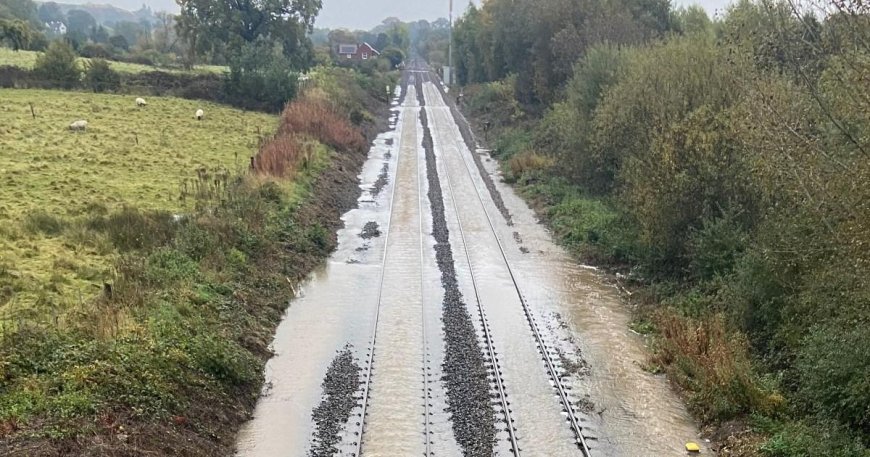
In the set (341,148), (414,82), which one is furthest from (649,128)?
(414,82)

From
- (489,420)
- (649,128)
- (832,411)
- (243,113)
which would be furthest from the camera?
(243,113)

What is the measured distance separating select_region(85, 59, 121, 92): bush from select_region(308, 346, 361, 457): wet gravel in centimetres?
5359

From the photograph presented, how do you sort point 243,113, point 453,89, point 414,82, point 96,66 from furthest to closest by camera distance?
point 414,82
point 453,89
point 96,66
point 243,113

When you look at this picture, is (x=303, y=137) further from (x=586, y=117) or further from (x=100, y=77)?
(x=100, y=77)

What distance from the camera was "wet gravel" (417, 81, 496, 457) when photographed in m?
13.2

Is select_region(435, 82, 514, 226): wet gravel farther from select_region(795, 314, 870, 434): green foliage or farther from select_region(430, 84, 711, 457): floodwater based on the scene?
select_region(795, 314, 870, 434): green foliage

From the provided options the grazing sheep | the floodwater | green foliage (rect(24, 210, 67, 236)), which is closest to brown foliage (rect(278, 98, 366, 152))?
the grazing sheep

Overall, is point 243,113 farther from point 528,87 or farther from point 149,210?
point 149,210

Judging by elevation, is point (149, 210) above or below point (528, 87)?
below

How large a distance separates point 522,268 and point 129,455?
15.4 meters

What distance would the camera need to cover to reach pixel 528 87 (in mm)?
58469

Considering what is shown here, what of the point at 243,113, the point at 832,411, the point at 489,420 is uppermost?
the point at 243,113

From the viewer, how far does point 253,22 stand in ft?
236

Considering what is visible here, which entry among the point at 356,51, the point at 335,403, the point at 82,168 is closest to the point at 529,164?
the point at 82,168
